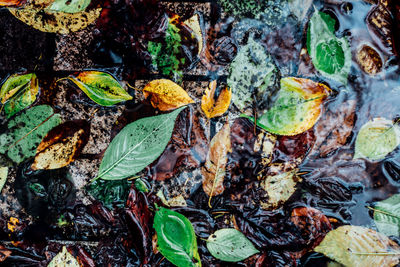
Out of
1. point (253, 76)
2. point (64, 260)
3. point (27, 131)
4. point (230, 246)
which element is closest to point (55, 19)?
point (27, 131)

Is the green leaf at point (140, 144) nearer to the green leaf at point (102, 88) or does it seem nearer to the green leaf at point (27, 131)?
the green leaf at point (102, 88)

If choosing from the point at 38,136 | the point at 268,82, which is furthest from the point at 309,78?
the point at 38,136

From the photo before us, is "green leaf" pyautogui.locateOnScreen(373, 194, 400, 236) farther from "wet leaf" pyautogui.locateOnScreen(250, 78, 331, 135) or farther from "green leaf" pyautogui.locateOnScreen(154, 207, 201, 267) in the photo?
"green leaf" pyautogui.locateOnScreen(154, 207, 201, 267)

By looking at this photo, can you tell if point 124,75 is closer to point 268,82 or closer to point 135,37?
point 135,37

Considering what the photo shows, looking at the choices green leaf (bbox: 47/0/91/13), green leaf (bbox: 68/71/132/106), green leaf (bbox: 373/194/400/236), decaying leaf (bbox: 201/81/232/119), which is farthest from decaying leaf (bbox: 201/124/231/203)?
green leaf (bbox: 47/0/91/13)

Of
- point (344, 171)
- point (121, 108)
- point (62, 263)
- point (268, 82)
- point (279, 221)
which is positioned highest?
point (268, 82)

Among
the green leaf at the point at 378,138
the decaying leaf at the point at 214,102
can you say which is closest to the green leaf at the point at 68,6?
the decaying leaf at the point at 214,102
